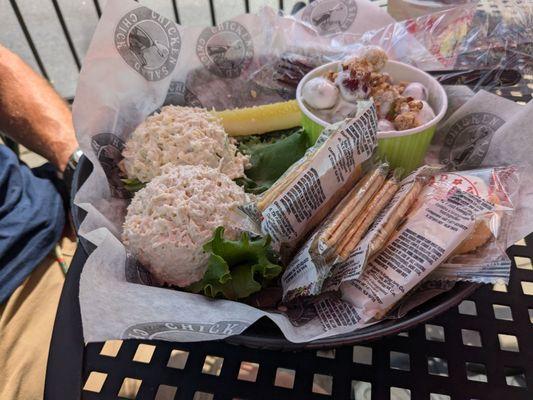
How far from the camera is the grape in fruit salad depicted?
0.86 m

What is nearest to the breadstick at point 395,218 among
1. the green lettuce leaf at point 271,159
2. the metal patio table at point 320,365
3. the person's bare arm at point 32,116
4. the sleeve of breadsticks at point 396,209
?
the sleeve of breadsticks at point 396,209

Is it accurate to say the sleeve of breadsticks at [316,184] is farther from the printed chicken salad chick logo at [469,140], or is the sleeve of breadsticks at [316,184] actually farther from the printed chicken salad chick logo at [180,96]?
the printed chicken salad chick logo at [180,96]

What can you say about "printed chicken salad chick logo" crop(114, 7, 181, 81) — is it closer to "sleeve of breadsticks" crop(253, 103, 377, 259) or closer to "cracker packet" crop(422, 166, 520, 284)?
"sleeve of breadsticks" crop(253, 103, 377, 259)

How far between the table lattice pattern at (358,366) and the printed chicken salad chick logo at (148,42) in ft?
1.79

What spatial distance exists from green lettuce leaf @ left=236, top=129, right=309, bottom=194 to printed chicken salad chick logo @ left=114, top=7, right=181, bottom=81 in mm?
246

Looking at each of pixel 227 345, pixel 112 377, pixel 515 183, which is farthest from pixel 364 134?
pixel 112 377

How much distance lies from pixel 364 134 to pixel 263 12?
552mm

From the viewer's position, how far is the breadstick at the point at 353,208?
2.02ft

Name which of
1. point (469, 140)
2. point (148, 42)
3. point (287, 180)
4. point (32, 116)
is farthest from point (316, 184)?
point (32, 116)

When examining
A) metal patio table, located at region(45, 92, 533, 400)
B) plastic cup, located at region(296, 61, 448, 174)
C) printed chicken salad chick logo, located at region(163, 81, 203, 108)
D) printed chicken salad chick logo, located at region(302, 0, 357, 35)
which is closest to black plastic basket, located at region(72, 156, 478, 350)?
metal patio table, located at region(45, 92, 533, 400)

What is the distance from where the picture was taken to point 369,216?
2.13ft

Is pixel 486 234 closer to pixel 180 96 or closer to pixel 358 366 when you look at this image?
pixel 358 366

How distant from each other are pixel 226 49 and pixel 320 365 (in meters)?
0.72

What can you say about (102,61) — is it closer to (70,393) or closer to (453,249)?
(70,393)
